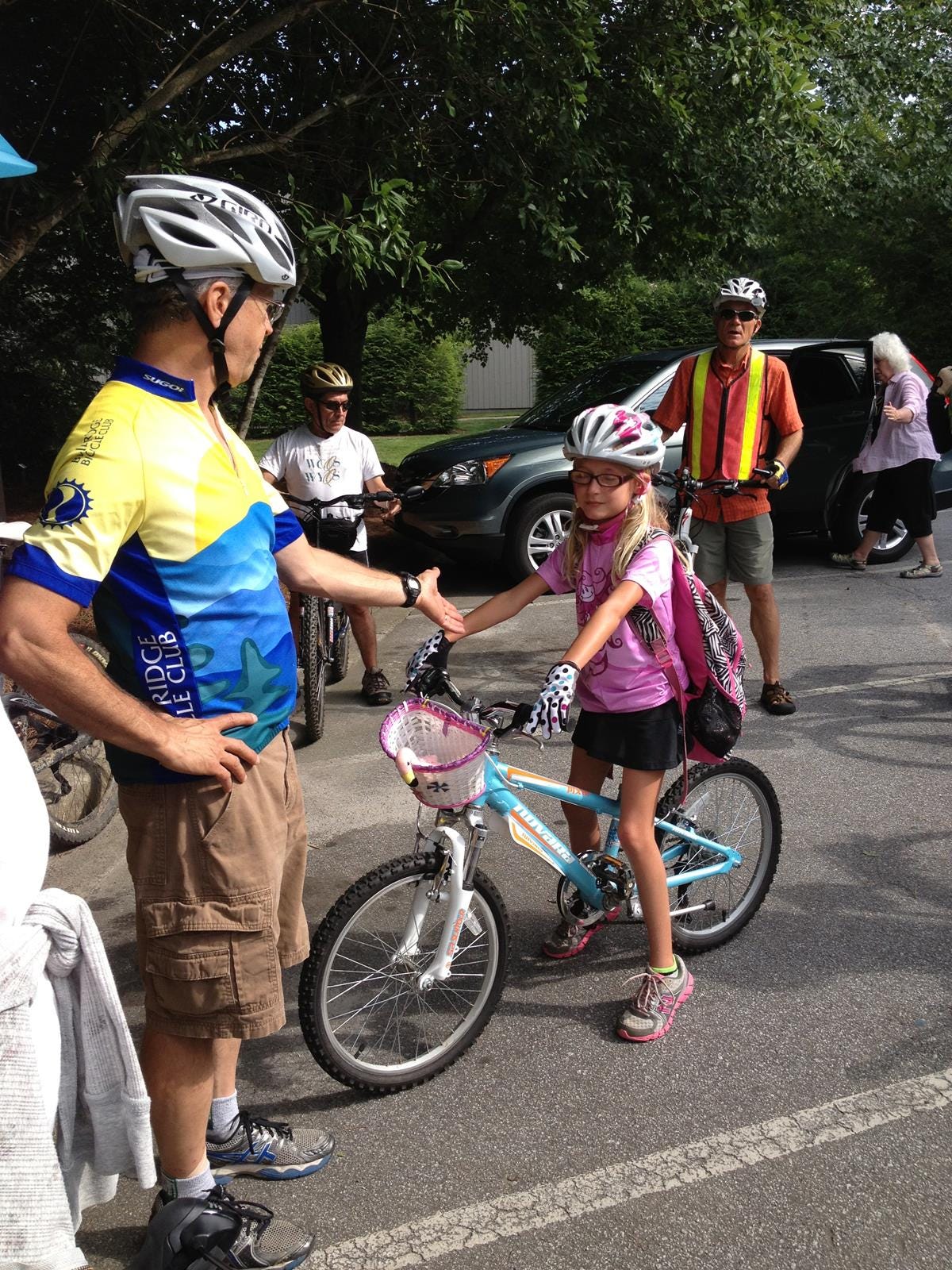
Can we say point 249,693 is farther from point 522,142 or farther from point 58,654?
point 522,142

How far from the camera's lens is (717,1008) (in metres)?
3.53

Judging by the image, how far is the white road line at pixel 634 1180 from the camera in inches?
104

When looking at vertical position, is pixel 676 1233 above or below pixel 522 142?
below

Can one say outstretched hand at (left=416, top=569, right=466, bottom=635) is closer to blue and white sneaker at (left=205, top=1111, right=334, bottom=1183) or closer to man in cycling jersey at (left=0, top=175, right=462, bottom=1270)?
man in cycling jersey at (left=0, top=175, right=462, bottom=1270)

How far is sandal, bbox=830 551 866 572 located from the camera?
386 inches

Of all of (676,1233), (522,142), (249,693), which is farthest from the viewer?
(522,142)

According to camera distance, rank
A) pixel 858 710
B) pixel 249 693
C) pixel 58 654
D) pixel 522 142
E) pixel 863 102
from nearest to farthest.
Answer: pixel 58 654 < pixel 249 693 < pixel 858 710 < pixel 522 142 < pixel 863 102

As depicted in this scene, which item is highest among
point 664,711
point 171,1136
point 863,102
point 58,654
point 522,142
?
point 863,102

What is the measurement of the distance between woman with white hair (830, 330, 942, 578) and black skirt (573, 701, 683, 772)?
20.4 ft

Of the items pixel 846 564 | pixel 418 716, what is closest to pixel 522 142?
pixel 846 564

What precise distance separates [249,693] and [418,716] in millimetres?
704

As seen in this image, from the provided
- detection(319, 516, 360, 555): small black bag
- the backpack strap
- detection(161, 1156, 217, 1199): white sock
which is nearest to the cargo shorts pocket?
detection(161, 1156, 217, 1199): white sock

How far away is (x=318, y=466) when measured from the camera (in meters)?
6.43

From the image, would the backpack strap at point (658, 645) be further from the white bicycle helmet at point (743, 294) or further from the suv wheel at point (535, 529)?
the suv wheel at point (535, 529)
